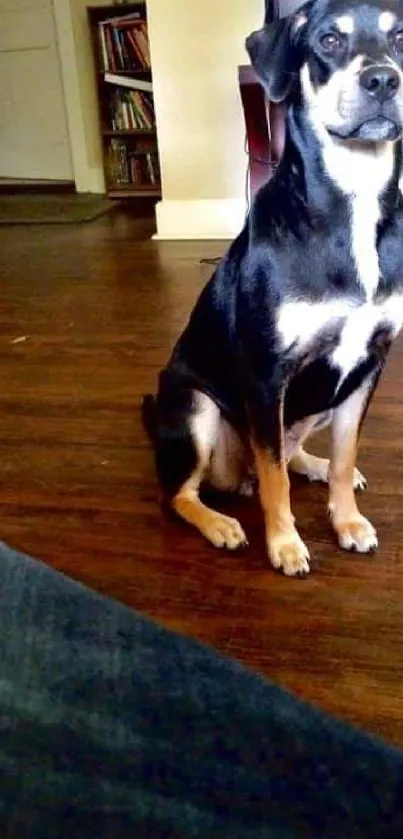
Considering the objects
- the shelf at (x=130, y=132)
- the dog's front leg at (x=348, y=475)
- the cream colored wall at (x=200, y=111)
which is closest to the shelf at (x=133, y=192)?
the shelf at (x=130, y=132)

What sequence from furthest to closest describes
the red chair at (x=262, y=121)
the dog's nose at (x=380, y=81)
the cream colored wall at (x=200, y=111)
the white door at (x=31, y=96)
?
the white door at (x=31, y=96)
the cream colored wall at (x=200, y=111)
the red chair at (x=262, y=121)
the dog's nose at (x=380, y=81)

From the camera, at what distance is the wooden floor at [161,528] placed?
1.34 m

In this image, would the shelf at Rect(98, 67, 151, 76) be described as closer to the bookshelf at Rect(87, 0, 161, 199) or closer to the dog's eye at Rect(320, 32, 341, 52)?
the bookshelf at Rect(87, 0, 161, 199)

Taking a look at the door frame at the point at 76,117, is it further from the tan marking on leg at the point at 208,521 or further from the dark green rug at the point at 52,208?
the tan marking on leg at the point at 208,521

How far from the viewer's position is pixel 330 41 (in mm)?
1305

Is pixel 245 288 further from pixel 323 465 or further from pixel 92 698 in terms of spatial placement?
pixel 92 698

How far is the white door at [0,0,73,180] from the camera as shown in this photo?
5676mm

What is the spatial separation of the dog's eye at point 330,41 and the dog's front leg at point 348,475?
0.52m

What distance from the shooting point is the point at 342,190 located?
1352 mm

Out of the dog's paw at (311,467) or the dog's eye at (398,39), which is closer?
the dog's eye at (398,39)

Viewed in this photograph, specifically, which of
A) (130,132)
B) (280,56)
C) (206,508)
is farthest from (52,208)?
(280,56)

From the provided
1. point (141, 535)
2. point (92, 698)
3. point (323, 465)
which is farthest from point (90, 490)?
point (92, 698)

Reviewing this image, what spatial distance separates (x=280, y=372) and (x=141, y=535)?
1.50ft

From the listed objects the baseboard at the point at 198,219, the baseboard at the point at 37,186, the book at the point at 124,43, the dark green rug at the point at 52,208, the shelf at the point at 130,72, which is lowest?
the baseboard at the point at 37,186
